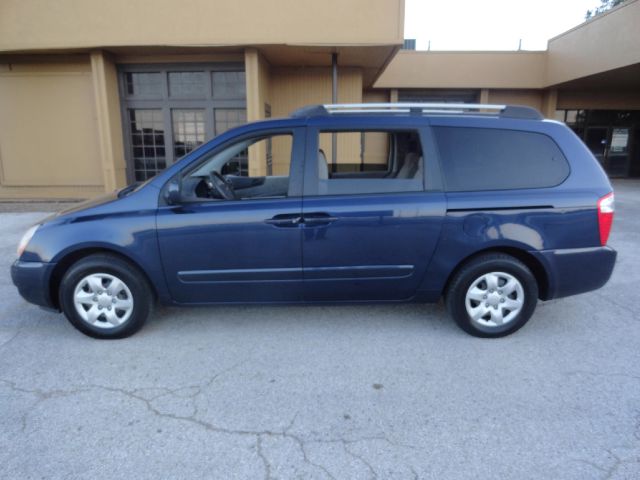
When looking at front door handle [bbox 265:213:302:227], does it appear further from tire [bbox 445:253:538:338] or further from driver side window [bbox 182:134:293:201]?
tire [bbox 445:253:538:338]

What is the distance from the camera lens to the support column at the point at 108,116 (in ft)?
31.1

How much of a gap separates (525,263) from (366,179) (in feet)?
4.94

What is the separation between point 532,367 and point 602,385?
434mm

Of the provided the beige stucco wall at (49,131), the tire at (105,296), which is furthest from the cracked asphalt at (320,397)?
the beige stucco wall at (49,131)

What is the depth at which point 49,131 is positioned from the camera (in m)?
10.2

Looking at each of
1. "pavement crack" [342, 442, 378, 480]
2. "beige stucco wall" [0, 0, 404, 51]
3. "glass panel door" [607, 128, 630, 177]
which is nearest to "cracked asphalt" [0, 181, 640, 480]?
"pavement crack" [342, 442, 378, 480]

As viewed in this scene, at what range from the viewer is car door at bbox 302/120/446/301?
340cm

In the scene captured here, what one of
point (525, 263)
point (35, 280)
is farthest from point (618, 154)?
point (35, 280)

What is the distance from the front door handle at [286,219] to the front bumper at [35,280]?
71.0 inches

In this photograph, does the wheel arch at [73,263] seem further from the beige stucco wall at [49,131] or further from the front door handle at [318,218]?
the beige stucco wall at [49,131]

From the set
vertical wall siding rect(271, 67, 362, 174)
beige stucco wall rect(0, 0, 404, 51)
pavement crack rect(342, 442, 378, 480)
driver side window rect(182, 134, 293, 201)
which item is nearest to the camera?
pavement crack rect(342, 442, 378, 480)

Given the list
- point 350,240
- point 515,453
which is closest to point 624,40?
point 350,240

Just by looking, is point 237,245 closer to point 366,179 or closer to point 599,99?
point 366,179

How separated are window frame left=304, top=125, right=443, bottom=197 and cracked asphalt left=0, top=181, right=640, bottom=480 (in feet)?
3.99
